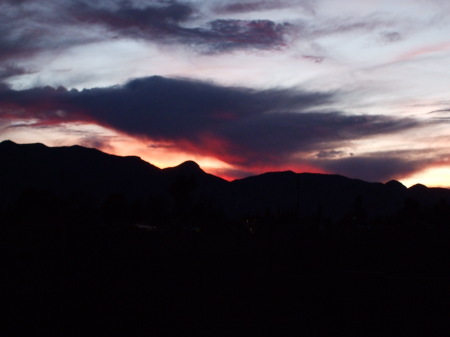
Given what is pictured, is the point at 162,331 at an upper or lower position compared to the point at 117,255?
lower

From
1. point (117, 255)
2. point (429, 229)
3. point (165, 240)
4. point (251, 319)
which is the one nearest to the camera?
point (251, 319)

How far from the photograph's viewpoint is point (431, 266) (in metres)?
28.7

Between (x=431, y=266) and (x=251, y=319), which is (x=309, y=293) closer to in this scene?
(x=251, y=319)

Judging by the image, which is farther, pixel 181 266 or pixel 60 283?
pixel 181 266

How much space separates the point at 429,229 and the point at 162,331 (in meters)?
28.3

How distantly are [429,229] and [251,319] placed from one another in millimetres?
26457

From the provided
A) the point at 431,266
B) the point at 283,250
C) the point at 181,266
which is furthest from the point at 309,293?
the point at 283,250

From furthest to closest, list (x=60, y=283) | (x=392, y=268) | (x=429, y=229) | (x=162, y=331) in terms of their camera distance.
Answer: (x=429, y=229) < (x=392, y=268) < (x=60, y=283) < (x=162, y=331)

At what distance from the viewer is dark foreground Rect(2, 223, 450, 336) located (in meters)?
13.1

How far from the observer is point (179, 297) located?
1548 cm

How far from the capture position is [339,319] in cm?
1395

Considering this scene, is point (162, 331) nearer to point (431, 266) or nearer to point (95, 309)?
point (95, 309)

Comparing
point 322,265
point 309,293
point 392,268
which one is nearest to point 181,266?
point 309,293

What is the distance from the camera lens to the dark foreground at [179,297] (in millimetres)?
13086
